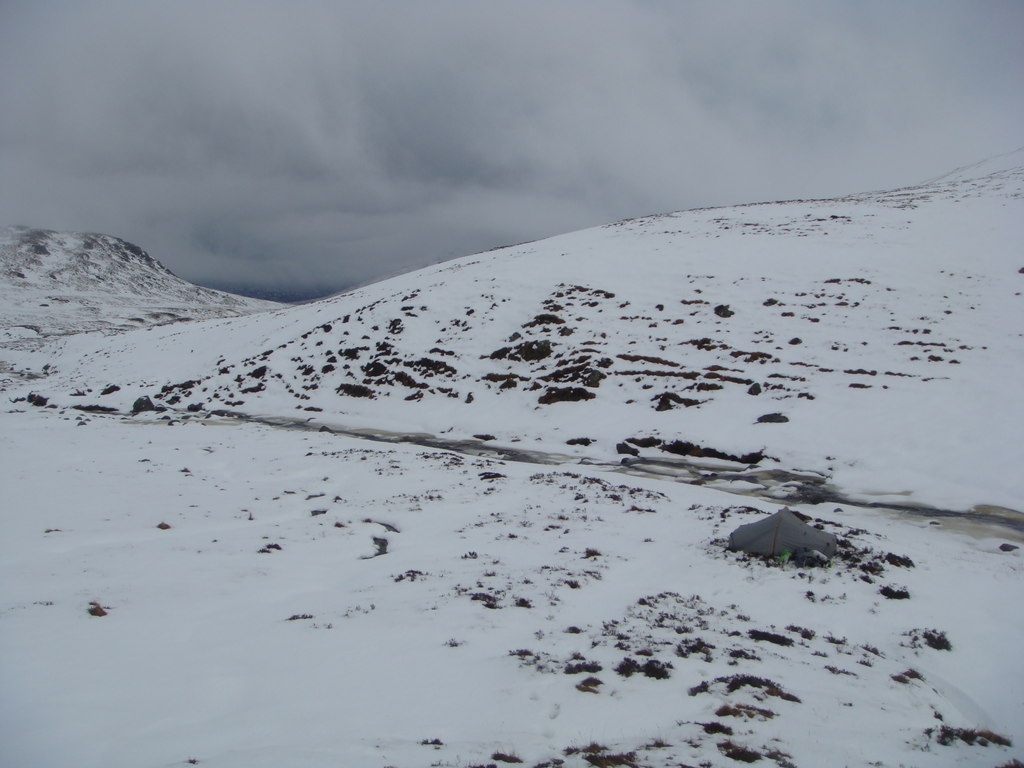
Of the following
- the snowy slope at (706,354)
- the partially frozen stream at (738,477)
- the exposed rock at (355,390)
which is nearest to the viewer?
the partially frozen stream at (738,477)

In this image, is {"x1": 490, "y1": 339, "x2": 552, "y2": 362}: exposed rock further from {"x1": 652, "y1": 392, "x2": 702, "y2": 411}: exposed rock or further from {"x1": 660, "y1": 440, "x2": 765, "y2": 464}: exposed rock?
{"x1": 660, "y1": 440, "x2": 765, "y2": 464}: exposed rock

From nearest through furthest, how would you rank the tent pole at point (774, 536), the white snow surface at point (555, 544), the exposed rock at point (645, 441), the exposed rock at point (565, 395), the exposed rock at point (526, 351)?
the white snow surface at point (555, 544) → the tent pole at point (774, 536) → the exposed rock at point (645, 441) → the exposed rock at point (565, 395) → the exposed rock at point (526, 351)

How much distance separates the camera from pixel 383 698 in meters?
7.95

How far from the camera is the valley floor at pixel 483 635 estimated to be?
22.7ft

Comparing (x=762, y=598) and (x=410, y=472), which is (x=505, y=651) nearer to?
(x=762, y=598)

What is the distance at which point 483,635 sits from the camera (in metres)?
10.1

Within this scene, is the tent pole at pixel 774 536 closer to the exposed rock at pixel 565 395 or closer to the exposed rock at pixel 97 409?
the exposed rock at pixel 565 395

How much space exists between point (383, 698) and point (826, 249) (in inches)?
2013

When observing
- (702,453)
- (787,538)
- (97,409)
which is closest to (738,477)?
(702,453)

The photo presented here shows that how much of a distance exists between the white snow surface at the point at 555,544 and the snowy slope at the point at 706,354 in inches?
9.9

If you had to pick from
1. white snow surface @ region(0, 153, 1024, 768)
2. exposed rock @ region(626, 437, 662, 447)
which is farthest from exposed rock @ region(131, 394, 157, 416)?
exposed rock @ region(626, 437, 662, 447)

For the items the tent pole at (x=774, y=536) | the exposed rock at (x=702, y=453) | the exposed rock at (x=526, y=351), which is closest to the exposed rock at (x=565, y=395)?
the exposed rock at (x=526, y=351)

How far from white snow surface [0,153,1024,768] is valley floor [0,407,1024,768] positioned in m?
0.07

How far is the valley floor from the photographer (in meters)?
6.91
